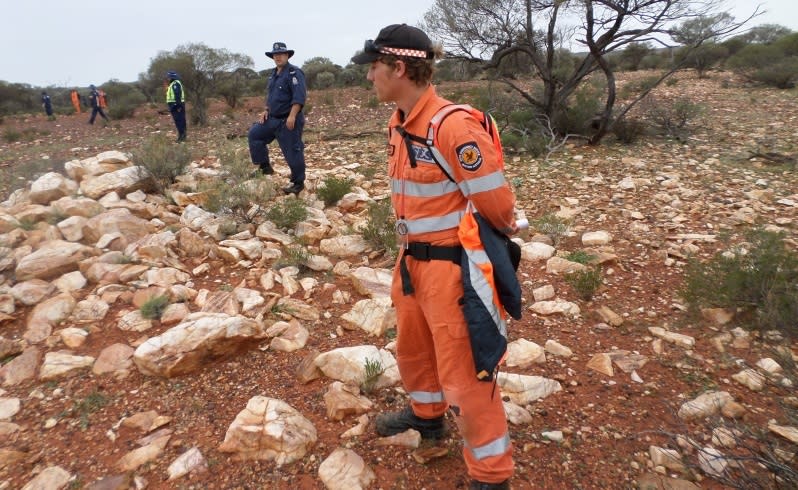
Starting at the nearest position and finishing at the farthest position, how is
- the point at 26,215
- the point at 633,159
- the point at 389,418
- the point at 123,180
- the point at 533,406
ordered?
the point at 389,418 < the point at 533,406 < the point at 26,215 < the point at 123,180 < the point at 633,159

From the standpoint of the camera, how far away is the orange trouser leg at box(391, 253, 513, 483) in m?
1.67

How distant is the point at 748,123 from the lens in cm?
863

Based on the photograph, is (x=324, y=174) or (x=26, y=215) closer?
(x=26, y=215)

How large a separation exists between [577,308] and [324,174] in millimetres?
4116

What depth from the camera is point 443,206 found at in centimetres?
168

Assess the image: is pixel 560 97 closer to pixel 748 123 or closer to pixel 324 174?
pixel 748 123

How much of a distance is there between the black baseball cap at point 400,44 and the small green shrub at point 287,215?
3021 millimetres

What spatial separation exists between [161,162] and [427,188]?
498 cm

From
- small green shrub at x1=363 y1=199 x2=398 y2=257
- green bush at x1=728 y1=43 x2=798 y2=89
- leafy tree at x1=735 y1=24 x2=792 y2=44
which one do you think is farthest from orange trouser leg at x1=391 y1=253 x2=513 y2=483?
leafy tree at x1=735 y1=24 x2=792 y2=44

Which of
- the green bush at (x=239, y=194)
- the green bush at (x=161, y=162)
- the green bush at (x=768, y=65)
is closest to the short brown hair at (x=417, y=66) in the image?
the green bush at (x=239, y=194)

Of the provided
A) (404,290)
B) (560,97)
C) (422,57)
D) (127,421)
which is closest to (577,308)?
(404,290)

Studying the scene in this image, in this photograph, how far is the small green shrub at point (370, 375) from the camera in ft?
8.29

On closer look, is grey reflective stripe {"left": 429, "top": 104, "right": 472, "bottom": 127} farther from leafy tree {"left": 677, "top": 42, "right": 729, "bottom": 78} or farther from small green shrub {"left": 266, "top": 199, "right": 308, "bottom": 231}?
leafy tree {"left": 677, "top": 42, "right": 729, "bottom": 78}

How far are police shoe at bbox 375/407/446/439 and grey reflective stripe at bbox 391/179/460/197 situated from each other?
1089 mm
